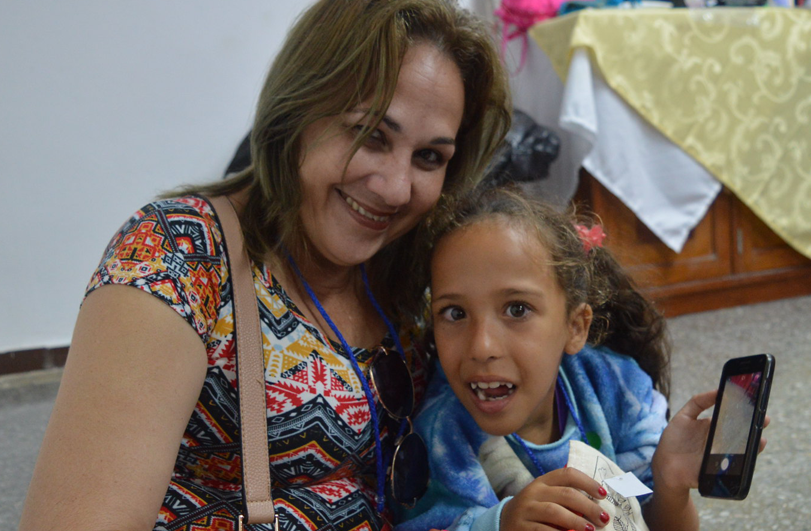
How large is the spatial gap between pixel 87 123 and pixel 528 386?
79.7 inches

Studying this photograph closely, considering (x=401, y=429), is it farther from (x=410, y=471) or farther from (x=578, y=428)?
(x=578, y=428)

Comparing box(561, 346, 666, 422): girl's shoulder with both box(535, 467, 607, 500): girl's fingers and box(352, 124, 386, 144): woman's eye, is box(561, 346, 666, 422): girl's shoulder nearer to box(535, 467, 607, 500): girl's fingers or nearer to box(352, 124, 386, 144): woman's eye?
box(535, 467, 607, 500): girl's fingers

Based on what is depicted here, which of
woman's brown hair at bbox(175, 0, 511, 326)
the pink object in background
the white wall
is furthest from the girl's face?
the pink object in background

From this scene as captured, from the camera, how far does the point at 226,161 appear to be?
2.75 meters

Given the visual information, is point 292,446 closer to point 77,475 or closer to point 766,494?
point 77,475

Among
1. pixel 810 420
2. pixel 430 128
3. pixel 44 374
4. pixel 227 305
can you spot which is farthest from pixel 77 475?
pixel 44 374

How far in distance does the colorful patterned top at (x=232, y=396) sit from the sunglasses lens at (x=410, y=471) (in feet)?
0.16

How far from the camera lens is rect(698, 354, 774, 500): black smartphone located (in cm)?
84

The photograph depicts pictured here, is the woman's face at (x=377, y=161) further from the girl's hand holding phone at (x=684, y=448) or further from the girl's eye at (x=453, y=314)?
the girl's hand holding phone at (x=684, y=448)

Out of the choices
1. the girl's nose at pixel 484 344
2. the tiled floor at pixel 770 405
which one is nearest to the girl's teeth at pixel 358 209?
the girl's nose at pixel 484 344

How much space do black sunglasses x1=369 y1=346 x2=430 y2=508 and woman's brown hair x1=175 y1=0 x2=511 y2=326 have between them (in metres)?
0.22

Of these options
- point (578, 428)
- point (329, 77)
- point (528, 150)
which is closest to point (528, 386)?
point (578, 428)

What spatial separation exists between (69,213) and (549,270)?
198 cm

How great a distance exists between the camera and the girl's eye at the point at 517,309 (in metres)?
1.04
